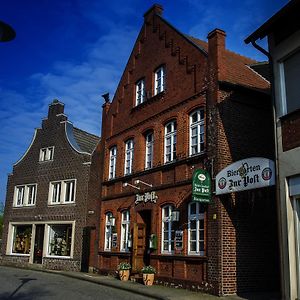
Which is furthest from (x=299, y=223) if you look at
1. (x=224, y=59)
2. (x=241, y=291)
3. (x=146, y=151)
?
(x=146, y=151)

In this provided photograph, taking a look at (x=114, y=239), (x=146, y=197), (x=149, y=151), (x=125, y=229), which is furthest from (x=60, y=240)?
(x=149, y=151)

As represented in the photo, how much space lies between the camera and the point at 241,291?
47.2ft

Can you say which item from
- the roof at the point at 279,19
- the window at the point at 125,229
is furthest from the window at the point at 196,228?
the roof at the point at 279,19

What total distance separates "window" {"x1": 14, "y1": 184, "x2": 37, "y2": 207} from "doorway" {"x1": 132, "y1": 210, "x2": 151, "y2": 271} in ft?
39.9

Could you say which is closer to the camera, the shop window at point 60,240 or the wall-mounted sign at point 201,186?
the wall-mounted sign at point 201,186

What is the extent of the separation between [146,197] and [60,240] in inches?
381

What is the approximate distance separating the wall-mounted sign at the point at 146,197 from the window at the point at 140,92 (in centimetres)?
465

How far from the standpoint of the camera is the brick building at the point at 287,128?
10703 millimetres

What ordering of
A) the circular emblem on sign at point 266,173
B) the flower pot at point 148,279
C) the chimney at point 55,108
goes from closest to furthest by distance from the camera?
the circular emblem on sign at point 266,173 → the flower pot at point 148,279 → the chimney at point 55,108

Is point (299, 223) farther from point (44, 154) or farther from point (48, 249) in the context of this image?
point (44, 154)

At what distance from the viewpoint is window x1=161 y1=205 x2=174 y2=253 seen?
56.1 feet

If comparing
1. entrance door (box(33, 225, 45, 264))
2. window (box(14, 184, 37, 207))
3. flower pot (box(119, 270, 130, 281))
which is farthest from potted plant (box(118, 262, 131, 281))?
window (box(14, 184, 37, 207))

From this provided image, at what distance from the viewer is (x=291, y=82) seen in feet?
37.7

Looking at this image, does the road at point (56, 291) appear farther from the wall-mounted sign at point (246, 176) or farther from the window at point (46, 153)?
the window at point (46, 153)
